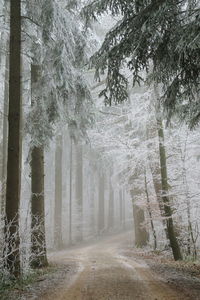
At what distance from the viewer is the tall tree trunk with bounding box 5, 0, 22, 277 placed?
24.1 ft

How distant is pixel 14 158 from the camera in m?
7.62

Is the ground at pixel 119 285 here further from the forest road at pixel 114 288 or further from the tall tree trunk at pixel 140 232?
the tall tree trunk at pixel 140 232

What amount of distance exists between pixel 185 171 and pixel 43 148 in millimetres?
5931

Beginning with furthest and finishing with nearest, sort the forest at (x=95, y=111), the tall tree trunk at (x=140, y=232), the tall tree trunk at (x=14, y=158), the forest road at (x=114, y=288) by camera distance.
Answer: the tall tree trunk at (x=140, y=232) → the tall tree trunk at (x=14, y=158) → the forest at (x=95, y=111) → the forest road at (x=114, y=288)

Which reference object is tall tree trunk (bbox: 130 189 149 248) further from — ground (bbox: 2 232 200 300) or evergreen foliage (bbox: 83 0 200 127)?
evergreen foliage (bbox: 83 0 200 127)

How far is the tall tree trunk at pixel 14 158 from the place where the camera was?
7.34 m

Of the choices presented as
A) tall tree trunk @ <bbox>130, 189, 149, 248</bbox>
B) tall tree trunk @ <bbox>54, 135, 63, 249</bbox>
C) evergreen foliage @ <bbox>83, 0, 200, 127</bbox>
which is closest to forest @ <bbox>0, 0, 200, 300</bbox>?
evergreen foliage @ <bbox>83, 0, 200, 127</bbox>

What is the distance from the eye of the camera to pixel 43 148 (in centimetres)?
1066

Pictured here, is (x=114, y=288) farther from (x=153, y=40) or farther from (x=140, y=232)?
(x=140, y=232)

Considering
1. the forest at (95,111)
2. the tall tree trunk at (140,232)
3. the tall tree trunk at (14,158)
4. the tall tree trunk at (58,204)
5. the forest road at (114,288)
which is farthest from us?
the tall tree trunk at (58,204)

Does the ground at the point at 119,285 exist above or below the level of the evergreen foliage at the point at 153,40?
below

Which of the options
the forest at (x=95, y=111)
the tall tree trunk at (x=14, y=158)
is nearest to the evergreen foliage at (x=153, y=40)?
the forest at (x=95, y=111)

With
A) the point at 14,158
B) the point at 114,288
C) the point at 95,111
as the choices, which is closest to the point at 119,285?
the point at 114,288

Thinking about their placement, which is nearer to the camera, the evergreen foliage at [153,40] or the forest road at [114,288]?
the evergreen foliage at [153,40]
